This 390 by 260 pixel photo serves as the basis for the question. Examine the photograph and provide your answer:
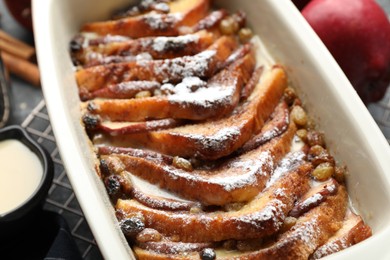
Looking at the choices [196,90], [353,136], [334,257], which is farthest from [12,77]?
[334,257]

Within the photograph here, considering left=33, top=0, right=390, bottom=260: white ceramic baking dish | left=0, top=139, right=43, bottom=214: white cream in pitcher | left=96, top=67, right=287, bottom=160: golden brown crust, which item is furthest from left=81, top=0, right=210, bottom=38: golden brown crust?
left=0, top=139, right=43, bottom=214: white cream in pitcher

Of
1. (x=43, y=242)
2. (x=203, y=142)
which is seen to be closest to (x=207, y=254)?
(x=203, y=142)

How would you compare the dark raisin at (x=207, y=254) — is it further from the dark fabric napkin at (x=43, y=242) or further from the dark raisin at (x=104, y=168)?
the dark fabric napkin at (x=43, y=242)

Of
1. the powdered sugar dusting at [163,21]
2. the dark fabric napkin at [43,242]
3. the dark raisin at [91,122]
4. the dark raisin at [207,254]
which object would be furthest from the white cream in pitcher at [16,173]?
the dark raisin at [207,254]

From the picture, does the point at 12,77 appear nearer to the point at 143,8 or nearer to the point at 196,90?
the point at 143,8

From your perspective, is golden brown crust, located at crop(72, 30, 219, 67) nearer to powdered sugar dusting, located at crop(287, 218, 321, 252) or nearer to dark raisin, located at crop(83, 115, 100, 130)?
dark raisin, located at crop(83, 115, 100, 130)

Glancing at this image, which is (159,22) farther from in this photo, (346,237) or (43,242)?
(346,237)
